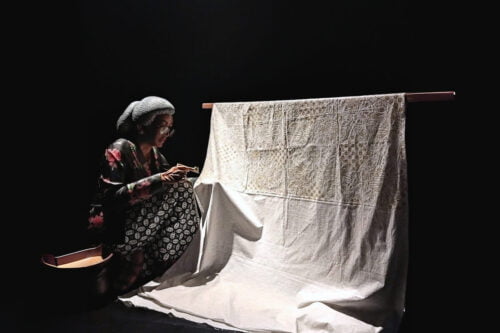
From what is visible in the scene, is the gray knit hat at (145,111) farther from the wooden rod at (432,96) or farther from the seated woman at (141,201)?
the wooden rod at (432,96)

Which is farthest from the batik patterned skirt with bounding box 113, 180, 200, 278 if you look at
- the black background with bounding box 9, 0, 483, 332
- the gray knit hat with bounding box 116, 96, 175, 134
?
the black background with bounding box 9, 0, 483, 332

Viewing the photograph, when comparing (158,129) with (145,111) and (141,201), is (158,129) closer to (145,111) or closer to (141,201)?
(145,111)

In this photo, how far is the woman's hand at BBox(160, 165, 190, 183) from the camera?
6.30 ft

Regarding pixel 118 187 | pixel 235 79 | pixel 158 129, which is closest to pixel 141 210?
pixel 118 187

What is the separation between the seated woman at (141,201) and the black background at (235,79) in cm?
59

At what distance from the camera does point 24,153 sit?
2.47 m

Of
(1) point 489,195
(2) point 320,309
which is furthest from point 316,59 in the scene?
(2) point 320,309

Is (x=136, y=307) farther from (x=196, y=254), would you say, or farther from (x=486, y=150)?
(x=486, y=150)

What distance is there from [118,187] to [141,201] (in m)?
0.15

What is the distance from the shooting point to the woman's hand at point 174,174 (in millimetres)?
1921

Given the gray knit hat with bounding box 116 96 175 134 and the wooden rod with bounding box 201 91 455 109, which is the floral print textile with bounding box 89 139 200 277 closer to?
the gray knit hat with bounding box 116 96 175 134

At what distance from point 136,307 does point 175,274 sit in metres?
0.32

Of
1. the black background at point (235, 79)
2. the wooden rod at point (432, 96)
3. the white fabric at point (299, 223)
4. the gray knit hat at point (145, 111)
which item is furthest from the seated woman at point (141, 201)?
the wooden rod at point (432, 96)

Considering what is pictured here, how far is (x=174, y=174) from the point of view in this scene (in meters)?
1.93
